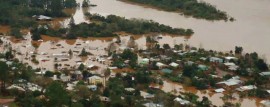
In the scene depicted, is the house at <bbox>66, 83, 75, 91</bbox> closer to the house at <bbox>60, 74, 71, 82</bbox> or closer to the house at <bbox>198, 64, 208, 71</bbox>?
the house at <bbox>60, 74, 71, 82</bbox>

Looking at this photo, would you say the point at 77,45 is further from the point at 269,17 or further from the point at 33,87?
the point at 269,17

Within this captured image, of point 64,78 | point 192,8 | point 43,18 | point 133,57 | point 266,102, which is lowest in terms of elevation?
point 266,102

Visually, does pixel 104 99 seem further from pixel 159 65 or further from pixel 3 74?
pixel 159 65

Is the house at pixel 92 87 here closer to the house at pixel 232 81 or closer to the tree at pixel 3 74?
the tree at pixel 3 74

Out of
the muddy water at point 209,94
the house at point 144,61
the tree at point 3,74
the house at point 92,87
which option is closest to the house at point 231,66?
the muddy water at point 209,94

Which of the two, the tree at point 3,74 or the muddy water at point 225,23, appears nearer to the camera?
the tree at point 3,74

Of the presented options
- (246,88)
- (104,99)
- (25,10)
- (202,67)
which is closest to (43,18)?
(25,10)

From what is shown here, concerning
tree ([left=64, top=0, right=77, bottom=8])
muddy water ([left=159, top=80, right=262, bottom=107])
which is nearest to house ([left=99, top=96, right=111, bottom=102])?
muddy water ([left=159, top=80, right=262, bottom=107])
